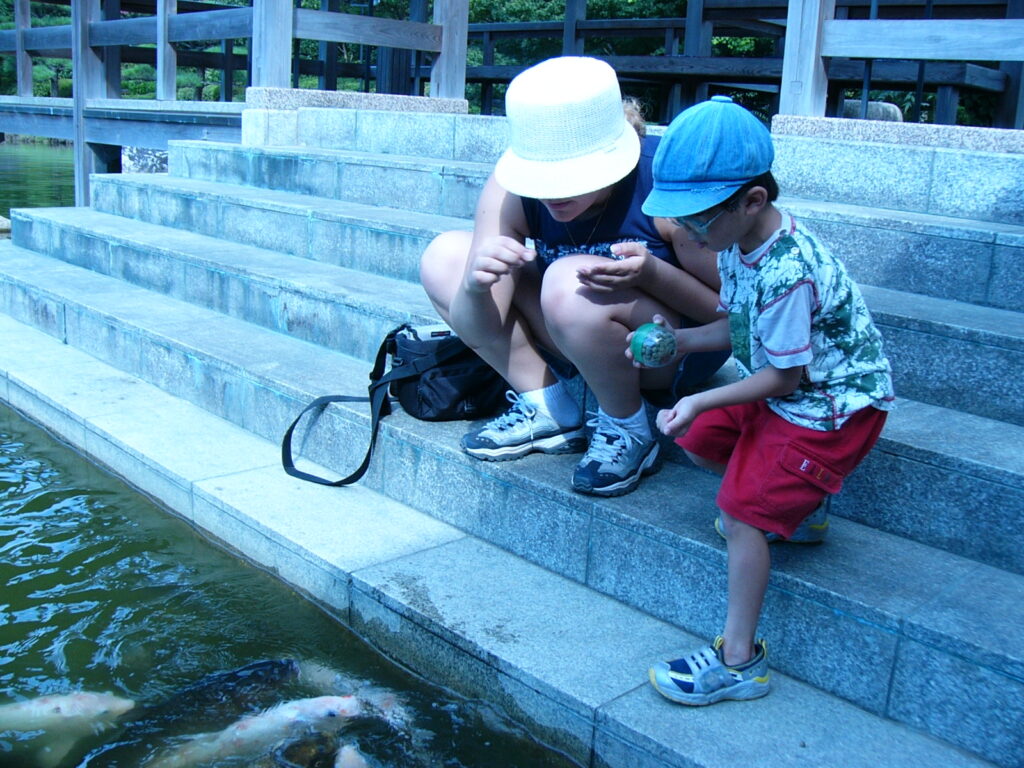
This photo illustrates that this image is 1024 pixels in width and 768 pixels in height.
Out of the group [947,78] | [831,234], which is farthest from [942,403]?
[947,78]

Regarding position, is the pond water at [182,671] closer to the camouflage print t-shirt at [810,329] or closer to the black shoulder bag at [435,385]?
the black shoulder bag at [435,385]

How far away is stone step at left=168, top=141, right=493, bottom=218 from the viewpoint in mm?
4602

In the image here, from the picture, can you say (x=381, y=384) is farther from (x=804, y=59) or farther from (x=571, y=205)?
(x=804, y=59)

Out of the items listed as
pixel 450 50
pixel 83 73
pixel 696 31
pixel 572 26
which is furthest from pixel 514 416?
pixel 83 73

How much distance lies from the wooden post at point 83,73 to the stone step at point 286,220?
11.3 feet

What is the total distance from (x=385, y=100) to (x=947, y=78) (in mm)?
3773

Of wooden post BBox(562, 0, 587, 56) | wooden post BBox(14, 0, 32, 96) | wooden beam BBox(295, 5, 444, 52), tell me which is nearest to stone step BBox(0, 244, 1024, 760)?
wooden beam BBox(295, 5, 444, 52)

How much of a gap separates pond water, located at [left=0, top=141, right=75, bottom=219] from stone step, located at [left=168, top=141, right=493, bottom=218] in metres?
4.94

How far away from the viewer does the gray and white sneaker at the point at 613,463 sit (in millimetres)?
2473

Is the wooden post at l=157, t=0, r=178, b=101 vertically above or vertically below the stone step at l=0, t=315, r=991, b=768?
above

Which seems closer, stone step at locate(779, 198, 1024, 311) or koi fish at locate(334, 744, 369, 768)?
koi fish at locate(334, 744, 369, 768)

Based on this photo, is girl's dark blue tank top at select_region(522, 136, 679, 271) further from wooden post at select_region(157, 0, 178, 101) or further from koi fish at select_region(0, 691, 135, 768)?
wooden post at select_region(157, 0, 178, 101)

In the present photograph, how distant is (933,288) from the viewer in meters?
3.02

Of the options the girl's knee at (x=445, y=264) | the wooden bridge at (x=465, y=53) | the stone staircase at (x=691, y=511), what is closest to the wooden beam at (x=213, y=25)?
the wooden bridge at (x=465, y=53)
